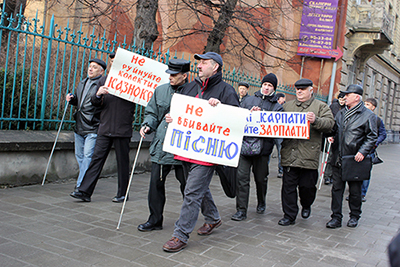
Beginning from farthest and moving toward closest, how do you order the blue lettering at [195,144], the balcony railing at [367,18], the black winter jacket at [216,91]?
the balcony railing at [367,18] < the black winter jacket at [216,91] < the blue lettering at [195,144]

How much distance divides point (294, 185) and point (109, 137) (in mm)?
2593

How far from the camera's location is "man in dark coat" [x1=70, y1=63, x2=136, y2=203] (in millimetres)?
5590

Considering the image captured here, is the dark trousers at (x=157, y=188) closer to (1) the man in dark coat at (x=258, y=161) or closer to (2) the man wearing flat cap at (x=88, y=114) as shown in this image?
(1) the man in dark coat at (x=258, y=161)

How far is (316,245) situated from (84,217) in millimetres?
2652

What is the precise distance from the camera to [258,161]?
5.62m

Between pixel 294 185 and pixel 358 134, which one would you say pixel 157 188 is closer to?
pixel 294 185

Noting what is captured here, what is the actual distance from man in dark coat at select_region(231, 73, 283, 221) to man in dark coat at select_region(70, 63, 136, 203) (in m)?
1.63

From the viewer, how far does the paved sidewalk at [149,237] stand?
3.63 m

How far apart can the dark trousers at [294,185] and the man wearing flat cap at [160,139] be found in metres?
1.59

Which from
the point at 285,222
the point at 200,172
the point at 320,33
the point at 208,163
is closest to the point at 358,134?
the point at 285,222

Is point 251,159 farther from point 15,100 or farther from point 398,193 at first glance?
point 398,193

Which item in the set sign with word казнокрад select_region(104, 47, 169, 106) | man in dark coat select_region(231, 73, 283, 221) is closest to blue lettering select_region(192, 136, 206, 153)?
man in dark coat select_region(231, 73, 283, 221)

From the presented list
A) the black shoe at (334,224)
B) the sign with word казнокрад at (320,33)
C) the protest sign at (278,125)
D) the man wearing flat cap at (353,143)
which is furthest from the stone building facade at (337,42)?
the black shoe at (334,224)

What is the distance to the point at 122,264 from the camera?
11.3 feet
